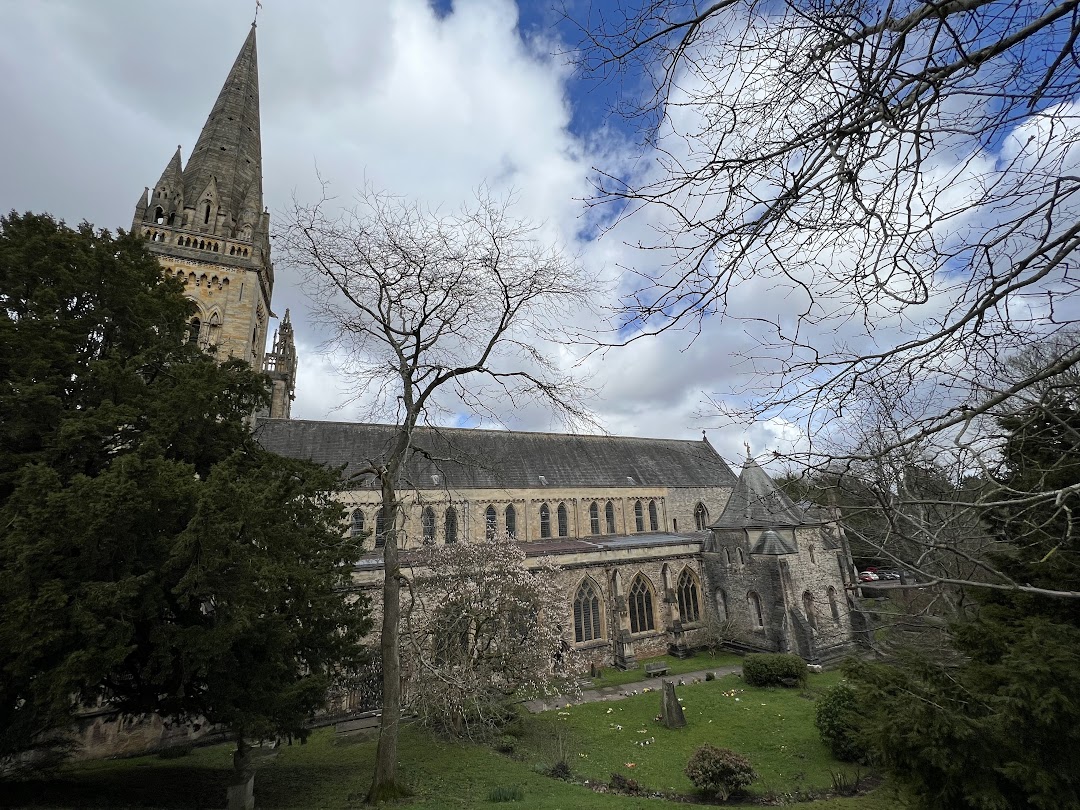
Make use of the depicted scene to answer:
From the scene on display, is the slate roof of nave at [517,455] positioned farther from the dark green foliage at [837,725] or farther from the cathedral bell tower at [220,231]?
the dark green foliage at [837,725]

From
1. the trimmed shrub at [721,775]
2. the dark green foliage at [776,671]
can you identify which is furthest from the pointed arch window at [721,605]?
the trimmed shrub at [721,775]

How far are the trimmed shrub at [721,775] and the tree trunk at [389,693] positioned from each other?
5.68m

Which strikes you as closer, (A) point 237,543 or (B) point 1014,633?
(B) point 1014,633

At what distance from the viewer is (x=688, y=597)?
23406mm

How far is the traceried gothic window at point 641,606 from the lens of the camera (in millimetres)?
21891

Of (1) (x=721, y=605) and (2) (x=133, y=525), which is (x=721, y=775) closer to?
(2) (x=133, y=525)

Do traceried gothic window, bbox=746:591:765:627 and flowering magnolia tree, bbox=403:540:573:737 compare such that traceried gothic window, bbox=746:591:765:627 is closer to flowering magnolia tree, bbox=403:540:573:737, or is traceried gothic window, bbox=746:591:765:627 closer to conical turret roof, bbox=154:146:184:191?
flowering magnolia tree, bbox=403:540:573:737

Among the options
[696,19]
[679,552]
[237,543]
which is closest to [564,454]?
[679,552]

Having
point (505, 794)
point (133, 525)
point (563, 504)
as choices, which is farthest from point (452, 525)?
point (133, 525)

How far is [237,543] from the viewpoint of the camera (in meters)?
6.79

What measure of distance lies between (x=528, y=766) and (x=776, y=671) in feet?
33.2

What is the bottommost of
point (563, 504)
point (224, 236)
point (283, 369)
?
point (563, 504)

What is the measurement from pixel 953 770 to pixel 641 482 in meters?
25.0

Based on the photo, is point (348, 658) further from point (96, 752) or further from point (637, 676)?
point (637, 676)
